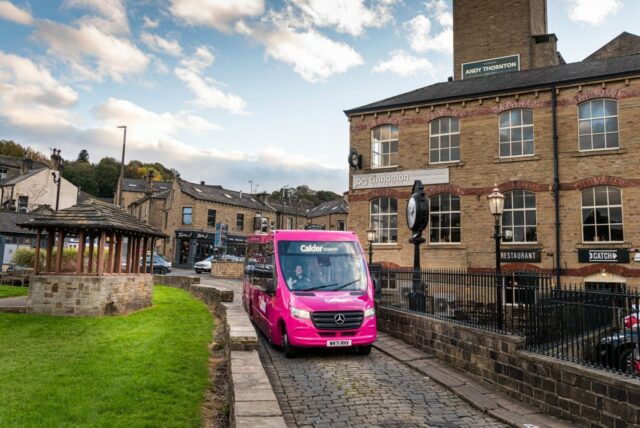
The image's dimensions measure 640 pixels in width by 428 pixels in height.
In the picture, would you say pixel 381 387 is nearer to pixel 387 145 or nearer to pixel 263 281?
pixel 263 281

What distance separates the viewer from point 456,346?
910cm

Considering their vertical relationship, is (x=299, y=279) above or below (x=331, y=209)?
below

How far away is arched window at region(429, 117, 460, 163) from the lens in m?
22.8

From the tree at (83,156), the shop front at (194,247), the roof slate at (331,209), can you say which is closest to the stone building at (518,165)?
the shop front at (194,247)

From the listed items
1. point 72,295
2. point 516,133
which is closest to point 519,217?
point 516,133

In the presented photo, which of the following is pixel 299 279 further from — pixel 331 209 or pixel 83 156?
pixel 83 156

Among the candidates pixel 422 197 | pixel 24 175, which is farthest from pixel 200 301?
pixel 24 175

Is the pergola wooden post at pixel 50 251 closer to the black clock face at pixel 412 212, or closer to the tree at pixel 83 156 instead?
the black clock face at pixel 412 212

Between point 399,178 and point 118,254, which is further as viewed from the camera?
point 399,178

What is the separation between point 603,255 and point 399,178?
9652 mm

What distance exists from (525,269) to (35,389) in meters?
19.0

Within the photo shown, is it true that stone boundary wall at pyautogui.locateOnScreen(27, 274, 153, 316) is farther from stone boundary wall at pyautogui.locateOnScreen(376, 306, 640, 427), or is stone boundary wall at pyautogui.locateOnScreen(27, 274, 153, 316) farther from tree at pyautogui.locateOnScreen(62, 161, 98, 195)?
tree at pyautogui.locateOnScreen(62, 161, 98, 195)

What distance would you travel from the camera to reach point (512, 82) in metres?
22.5

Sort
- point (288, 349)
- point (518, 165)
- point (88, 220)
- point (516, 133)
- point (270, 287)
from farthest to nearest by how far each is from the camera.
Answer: point (516, 133), point (518, 165), point (88, 220), point (270, 287), point (288, 349)
